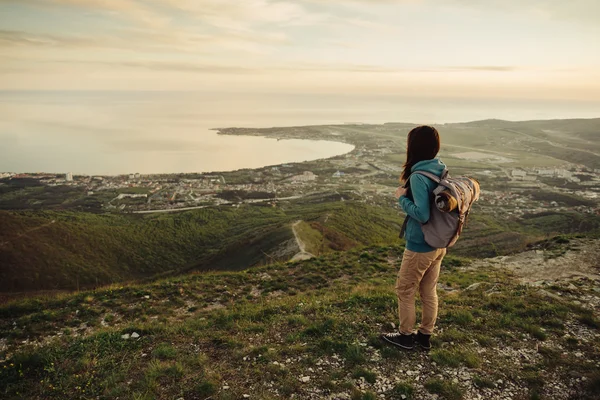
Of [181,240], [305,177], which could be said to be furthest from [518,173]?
[181,240]

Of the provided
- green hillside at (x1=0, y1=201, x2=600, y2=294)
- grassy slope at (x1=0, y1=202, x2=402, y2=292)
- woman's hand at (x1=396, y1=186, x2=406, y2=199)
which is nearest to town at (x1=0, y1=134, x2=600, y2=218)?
green hillside at (x1=0, y1=201, x2=600, y2=294)

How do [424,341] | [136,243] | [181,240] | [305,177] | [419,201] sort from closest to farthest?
1. [419,201]
2. [424,341]
3. [136,243]
4. [181,240]
5. [305,177]

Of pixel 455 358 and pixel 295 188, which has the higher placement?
pixel 455 358

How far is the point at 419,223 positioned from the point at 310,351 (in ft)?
9.30

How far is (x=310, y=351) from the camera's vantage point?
5512 mm

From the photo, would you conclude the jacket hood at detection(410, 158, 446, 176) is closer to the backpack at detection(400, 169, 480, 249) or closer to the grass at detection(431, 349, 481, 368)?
the backpack at detection(400, 169, 480, 249)

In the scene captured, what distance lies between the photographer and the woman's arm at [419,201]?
432 centimetres

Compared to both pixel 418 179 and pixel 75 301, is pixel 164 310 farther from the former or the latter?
pixel 418 179

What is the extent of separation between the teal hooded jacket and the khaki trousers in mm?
139

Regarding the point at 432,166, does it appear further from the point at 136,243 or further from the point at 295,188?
the point at 295,188

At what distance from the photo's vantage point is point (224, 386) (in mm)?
4637

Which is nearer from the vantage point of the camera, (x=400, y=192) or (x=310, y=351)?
(x=400, y=192)

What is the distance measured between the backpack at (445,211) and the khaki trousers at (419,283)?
12.9 inches

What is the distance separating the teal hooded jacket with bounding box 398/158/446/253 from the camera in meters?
4.32
